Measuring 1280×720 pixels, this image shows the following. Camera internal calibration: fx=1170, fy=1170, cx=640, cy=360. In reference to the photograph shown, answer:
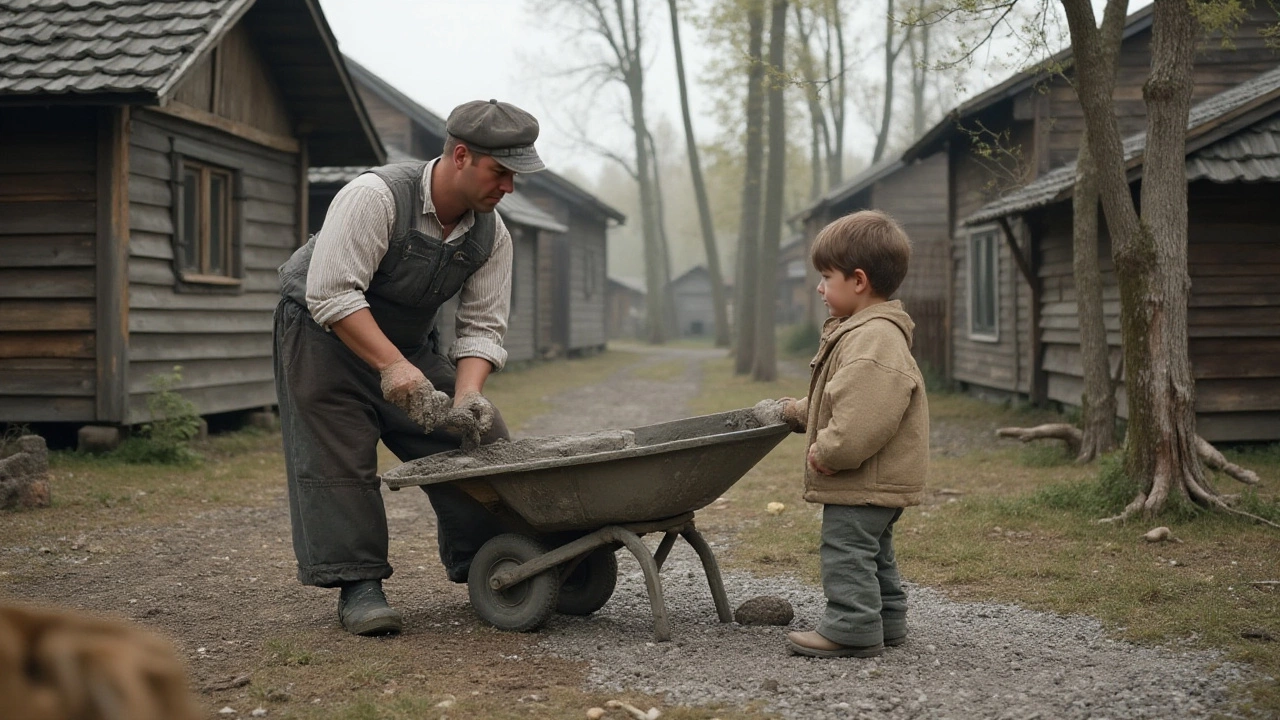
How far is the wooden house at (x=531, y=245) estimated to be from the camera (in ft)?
63.7

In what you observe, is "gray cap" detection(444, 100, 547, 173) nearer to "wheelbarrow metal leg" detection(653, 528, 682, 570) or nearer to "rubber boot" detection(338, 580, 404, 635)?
"wheelbarrow metal leg" detection(653, 528, 682, 570)

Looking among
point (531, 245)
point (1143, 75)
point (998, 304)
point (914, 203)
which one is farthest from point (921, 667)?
point (914, 203)

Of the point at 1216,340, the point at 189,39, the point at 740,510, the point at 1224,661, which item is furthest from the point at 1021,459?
the point at 189,39

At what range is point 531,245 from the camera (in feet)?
73.8

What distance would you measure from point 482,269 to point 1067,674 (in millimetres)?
2337

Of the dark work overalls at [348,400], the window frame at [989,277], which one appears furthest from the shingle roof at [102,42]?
the window frame at [989,277]

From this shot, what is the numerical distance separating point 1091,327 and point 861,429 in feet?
17.7

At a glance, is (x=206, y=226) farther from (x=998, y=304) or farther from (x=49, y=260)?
(x=998, y=304)

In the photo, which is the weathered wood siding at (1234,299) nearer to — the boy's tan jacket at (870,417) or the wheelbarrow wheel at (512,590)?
the boy's tan jacket at (870,417)

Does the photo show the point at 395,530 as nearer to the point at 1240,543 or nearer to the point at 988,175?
the point at 1240,543

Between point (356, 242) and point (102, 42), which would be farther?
point (102, 42)

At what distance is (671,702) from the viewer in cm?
312

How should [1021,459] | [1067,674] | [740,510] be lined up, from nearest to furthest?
1. [1067,674]
2. [740,510]
3. [1021,459]

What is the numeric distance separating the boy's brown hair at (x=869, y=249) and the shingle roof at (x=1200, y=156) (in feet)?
12.1
